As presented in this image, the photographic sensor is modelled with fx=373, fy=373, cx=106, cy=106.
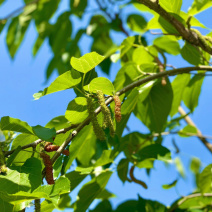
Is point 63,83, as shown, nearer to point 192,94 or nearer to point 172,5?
point 172,5

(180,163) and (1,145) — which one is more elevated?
(180,163)

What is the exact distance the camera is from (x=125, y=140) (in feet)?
3.99

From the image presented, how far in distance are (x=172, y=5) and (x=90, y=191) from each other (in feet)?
1.72

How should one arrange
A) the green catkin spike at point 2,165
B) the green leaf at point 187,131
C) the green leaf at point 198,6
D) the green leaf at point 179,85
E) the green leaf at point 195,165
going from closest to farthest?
1. the green catkin spike at point 2,165
2. the green leaf at point 198,6
3. the green leaf at point 179,85
4. the green leaf at point 187,131
5. the green leaf at point 195,165

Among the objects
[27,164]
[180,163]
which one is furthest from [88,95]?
[180,163]

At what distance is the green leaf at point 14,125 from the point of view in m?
0.68

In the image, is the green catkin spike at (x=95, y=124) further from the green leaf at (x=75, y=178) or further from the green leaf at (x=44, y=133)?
the green leaf at (x=75, y=178)

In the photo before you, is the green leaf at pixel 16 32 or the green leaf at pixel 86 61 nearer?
the green leaf at pixel 86 61

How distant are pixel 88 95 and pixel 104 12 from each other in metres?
1.24

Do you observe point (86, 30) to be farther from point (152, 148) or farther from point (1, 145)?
point (1, 145)

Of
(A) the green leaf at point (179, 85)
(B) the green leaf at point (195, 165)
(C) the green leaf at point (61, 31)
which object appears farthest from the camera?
(C) the green leaf at point (61, 31)

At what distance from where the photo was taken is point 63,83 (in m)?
0.72

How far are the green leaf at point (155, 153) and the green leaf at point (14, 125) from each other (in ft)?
1.50

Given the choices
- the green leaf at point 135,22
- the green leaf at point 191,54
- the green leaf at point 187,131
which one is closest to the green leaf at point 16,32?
the green leaf at point 135,22
